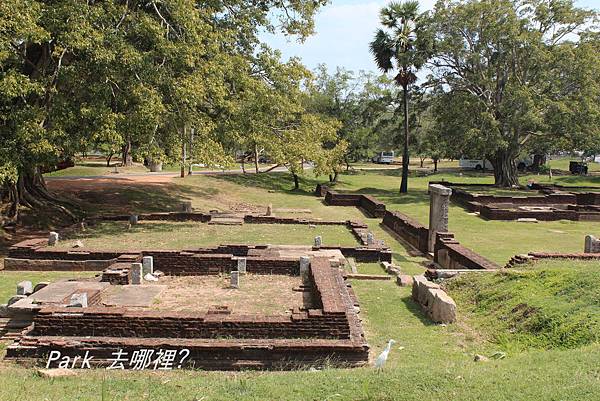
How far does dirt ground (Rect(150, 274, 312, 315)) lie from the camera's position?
32.4ft

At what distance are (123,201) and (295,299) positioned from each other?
682 inches

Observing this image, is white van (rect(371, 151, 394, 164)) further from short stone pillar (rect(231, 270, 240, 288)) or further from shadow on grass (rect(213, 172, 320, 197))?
short stone pillar (rect(231, 270, 240, 288))

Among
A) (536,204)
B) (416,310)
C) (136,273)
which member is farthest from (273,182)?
(416,310)

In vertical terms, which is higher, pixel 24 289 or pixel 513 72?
pixel 513 72

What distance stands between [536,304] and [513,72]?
27.2 m

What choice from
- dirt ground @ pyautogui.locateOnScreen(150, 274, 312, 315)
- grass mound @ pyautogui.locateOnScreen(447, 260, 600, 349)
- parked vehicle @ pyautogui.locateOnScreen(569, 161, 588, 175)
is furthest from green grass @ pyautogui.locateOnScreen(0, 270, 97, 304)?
parked vehicle @ pyautogui.locateOnScreen(569, 161, 588, 175)

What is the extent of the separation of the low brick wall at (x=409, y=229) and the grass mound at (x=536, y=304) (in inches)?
221

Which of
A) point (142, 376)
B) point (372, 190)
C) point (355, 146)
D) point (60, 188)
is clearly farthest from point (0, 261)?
point (355, 146)

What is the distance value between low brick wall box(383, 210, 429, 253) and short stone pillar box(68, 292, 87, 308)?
1079 cm

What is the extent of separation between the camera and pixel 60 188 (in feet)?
85.3

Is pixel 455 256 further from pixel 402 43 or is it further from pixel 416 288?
pixel 402 43

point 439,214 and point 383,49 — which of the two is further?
point 383,49

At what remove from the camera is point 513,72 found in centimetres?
3306

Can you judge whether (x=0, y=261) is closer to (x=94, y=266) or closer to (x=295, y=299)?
(x=94, y=266)
